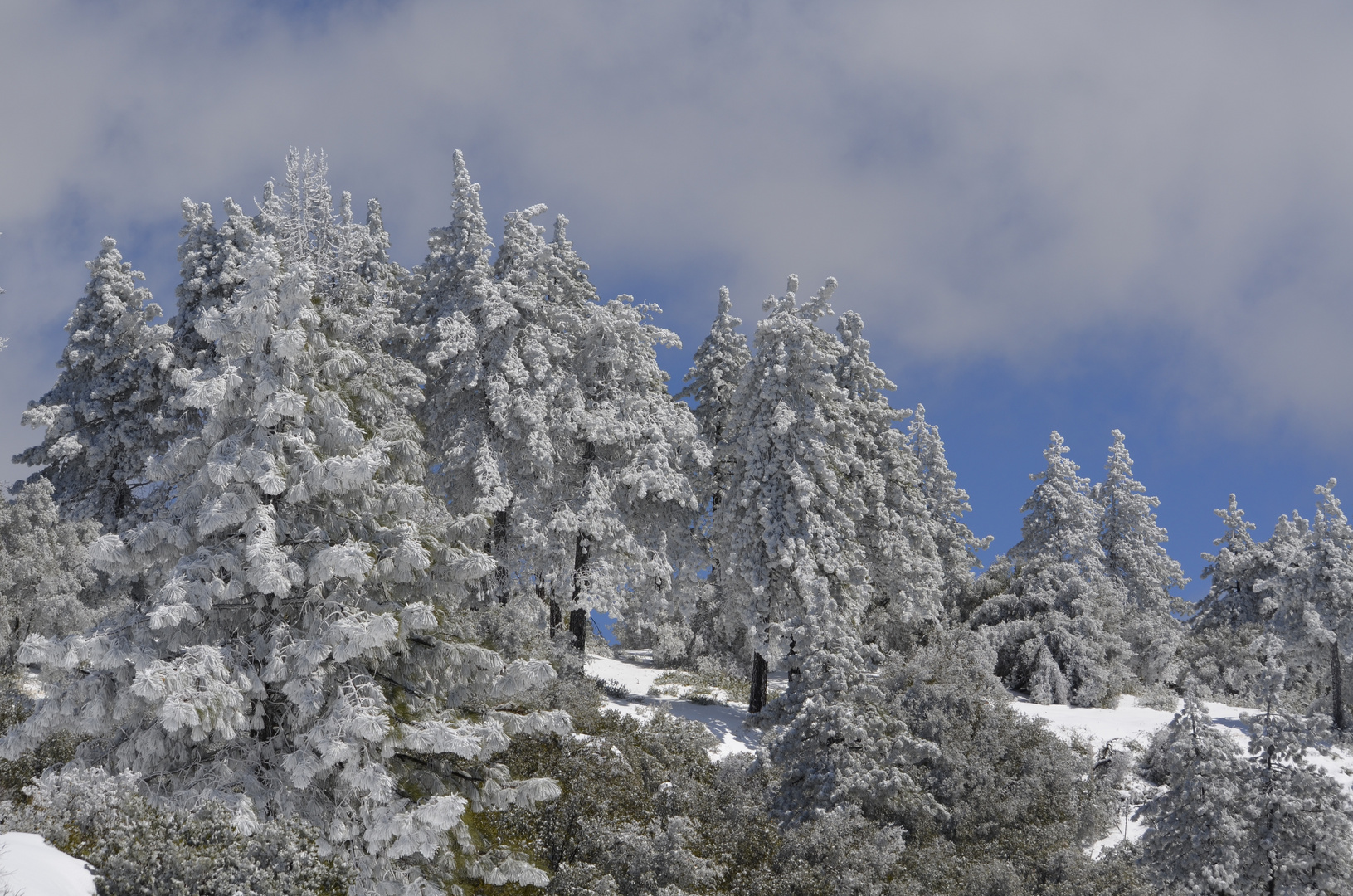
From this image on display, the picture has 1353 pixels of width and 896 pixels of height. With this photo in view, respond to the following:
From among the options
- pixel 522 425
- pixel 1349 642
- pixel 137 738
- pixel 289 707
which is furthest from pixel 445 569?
pixel 1349 642

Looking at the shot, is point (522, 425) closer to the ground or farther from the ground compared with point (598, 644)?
farther from the ground

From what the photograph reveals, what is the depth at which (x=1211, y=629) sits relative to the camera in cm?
4022

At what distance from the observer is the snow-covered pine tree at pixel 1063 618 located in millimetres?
28688

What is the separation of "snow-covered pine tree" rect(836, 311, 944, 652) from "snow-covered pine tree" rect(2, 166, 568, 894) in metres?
17.7

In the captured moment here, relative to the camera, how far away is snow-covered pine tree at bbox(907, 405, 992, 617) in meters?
36.5

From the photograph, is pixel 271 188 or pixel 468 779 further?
pixel 271 188

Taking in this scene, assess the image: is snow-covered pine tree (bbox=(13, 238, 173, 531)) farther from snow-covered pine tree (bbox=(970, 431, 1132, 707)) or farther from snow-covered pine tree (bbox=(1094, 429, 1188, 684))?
snow-covered pine tree (bbox=(1094, 429, 1188, 684))

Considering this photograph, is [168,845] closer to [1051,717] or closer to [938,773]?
[938,773]

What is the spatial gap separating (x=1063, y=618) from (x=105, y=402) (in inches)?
1184

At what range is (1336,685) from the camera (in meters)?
29.0

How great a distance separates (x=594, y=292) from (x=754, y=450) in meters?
7.76

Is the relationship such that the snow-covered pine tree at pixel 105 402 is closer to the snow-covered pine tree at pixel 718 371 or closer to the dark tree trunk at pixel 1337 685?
the snow-covered pine tree at pixel 718 371

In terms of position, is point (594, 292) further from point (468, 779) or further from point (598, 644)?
point (468, 779)

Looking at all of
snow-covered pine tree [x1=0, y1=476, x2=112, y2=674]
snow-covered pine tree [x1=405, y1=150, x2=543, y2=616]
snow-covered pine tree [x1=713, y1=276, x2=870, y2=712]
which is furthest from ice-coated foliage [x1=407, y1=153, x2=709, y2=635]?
snow-covered pine tree [x1=0, y1=476, x2=112, y2=674]
